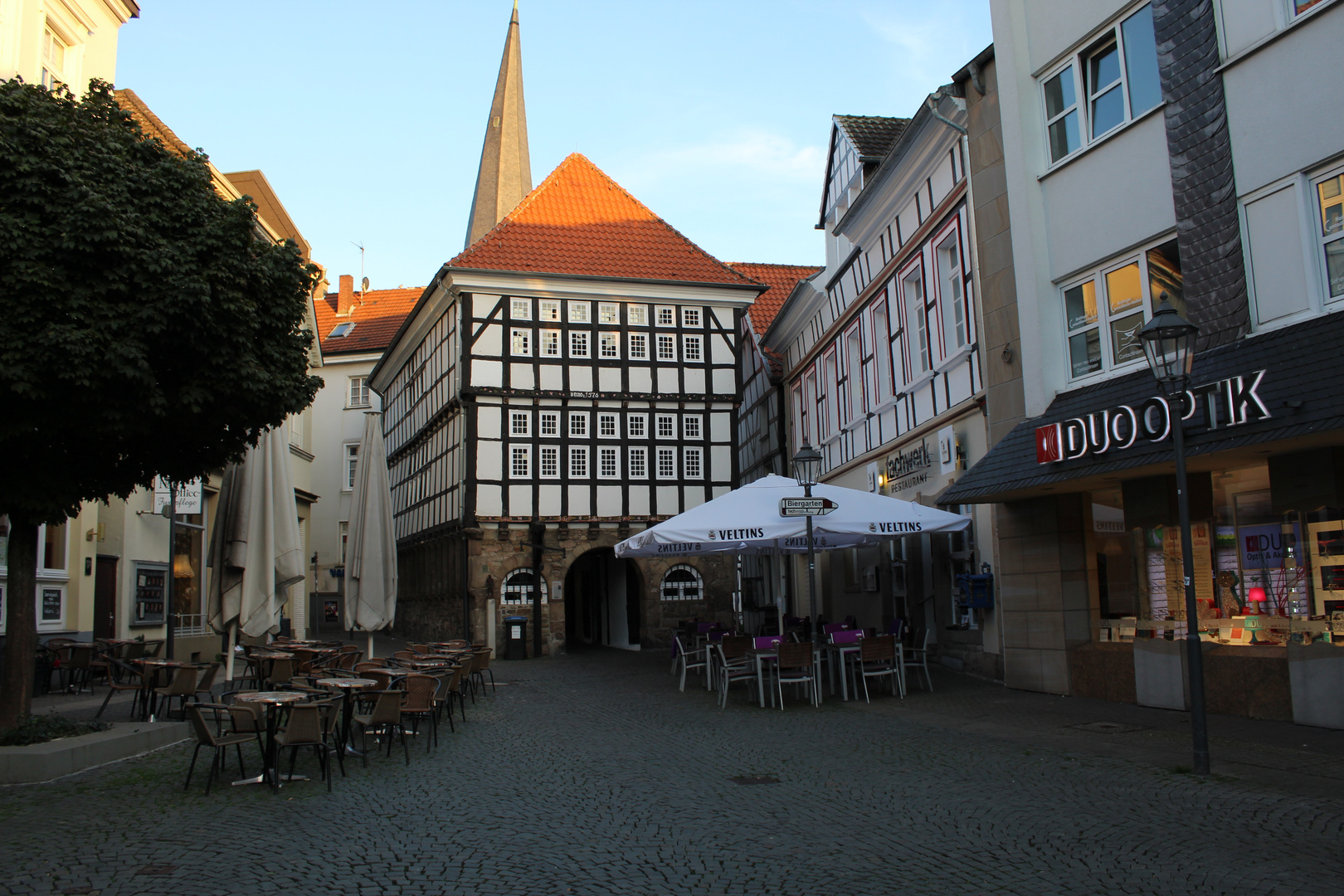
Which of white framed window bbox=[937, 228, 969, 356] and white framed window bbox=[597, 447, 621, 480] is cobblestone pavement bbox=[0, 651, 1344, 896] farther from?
white framed window bbox=[597, 447, 621, 480]

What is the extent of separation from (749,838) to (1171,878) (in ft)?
7.52

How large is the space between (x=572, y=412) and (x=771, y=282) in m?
12.2

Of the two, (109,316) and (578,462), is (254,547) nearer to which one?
(109,316)

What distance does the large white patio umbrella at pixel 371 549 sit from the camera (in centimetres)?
1612

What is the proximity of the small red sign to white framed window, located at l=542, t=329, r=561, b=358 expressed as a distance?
58.5ft

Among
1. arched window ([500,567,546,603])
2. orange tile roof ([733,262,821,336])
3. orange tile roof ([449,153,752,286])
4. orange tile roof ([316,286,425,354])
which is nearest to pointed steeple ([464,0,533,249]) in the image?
orange tile roof ([316,286,425,354])

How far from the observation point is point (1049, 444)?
11453 mm

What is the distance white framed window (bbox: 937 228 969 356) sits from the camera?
50.9 ft

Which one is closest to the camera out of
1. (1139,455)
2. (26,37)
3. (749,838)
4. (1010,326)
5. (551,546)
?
(749,838)

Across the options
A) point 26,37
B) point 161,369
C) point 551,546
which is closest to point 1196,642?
point 161,369

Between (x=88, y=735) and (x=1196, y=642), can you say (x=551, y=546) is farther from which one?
(x=1196, y=642)

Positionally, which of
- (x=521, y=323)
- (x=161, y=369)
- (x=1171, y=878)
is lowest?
(x=1171, y=878)

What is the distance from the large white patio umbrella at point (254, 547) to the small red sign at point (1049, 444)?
8.41 metres

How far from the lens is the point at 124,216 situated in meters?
8.84
